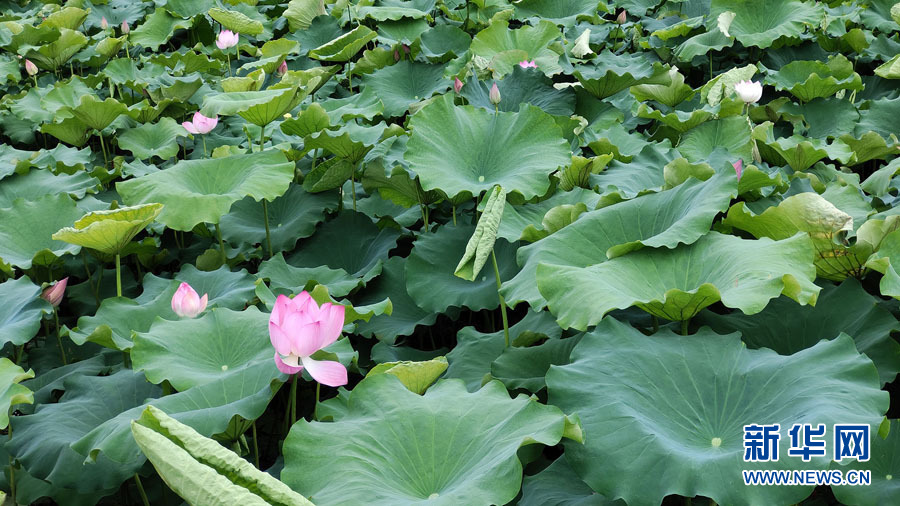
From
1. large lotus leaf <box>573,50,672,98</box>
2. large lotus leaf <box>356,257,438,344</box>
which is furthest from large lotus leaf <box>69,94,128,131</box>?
large lotus leaf <box>573,50,672,98</box>

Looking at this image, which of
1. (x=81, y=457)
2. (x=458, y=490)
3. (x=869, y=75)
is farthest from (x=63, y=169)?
(x=869, y=75)

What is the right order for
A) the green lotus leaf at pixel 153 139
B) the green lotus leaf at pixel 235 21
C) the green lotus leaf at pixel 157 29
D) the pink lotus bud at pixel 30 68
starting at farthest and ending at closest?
the green lotus leaf at pixel 157 29
the pink lotus bud at pixel 30 68
the green lotus leaf at pixel 235 21
the green lotus leaf at pixel 153 139

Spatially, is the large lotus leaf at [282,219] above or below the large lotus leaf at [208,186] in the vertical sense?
below

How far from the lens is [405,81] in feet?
11.3

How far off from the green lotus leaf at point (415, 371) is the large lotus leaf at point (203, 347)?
25 centimetres

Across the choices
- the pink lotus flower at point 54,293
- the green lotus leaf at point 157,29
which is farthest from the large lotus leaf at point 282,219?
the green lotus leaf at point 157,29

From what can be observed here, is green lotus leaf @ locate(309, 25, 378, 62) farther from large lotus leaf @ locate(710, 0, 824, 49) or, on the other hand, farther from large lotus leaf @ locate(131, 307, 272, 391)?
large lotus leaf @ locate(131, 307, 272, 391)

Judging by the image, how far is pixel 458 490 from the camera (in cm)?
114

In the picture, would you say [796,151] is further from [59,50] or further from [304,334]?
[59,50]

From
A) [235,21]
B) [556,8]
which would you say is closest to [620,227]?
[556,8]

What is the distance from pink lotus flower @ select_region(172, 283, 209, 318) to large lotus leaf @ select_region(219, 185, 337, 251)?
66cm

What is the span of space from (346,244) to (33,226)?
3.13 feet

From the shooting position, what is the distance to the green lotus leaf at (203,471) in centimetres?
100

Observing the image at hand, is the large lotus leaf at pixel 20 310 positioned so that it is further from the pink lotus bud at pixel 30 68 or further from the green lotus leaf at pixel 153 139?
the pink lotus bud at pixel 30 68
